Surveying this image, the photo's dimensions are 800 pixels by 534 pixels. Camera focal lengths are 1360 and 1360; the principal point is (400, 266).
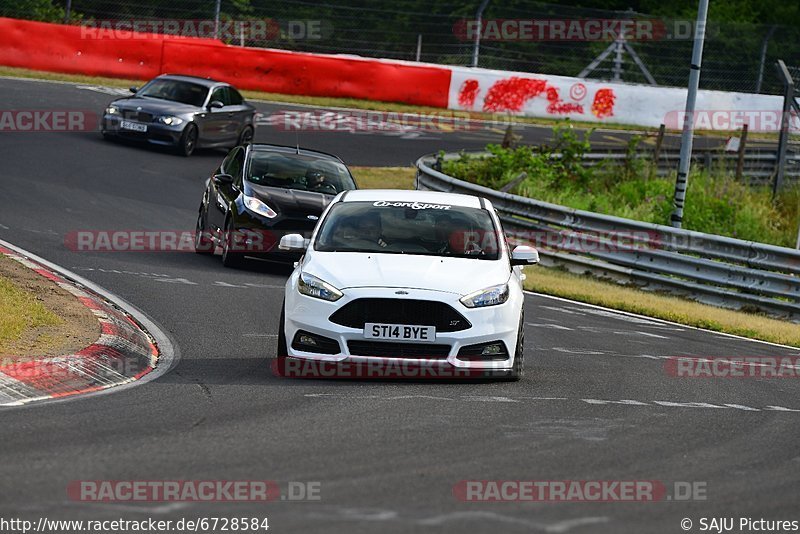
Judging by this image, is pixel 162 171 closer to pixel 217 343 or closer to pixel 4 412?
pixel 217 343

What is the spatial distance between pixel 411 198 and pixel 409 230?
597mm

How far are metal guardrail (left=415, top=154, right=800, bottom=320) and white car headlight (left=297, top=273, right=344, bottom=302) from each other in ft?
35.1

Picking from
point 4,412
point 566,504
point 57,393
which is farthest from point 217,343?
point 566,504

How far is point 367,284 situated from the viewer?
1045cm

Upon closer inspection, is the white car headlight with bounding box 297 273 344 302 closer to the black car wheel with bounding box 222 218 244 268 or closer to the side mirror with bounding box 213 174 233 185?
the black car wheel with bounding box 222 218 244 268

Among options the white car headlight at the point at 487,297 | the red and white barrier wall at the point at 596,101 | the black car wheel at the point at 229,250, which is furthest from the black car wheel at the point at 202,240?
A: the red and white barrier wall at the point at 596,101

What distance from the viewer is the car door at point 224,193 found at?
17.5 m

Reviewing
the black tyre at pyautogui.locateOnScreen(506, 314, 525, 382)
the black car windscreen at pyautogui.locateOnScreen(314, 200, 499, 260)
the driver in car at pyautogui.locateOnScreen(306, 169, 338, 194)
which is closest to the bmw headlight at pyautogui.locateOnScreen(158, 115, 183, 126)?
the driver in car at pyautogui.locateOnScreen(306, 169, 338, 194)

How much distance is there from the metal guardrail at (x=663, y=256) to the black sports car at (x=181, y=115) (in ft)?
24.9

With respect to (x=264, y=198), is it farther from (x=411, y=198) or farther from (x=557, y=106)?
(x=557, y=106)

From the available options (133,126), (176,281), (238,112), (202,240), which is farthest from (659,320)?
(238,112)

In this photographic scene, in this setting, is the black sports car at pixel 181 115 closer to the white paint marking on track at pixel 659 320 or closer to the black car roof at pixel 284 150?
the black car roof at pixel 284 150

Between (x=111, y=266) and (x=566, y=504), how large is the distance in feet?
35.4

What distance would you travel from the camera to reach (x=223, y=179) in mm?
17469
